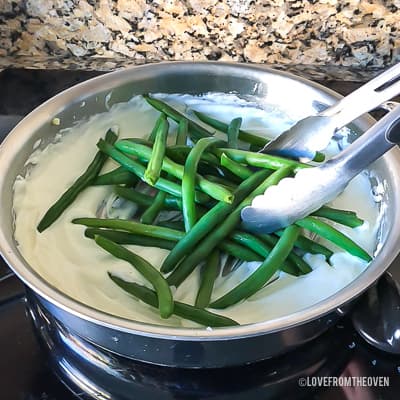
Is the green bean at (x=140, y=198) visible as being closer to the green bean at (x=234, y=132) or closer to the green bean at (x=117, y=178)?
the green bean at (x=117, y=178)

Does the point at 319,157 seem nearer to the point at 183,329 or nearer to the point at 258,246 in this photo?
the point at 258,246

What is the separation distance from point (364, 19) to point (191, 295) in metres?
0.62

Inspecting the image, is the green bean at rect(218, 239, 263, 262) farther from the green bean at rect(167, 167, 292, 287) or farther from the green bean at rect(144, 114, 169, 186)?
the green bean at rect(144, 114, 169, 186)

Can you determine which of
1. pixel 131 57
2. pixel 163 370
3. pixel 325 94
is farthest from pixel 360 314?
pixel 131 57

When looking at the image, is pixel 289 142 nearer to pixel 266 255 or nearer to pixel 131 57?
pixel 266 255

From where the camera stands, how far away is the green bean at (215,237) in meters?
0.90

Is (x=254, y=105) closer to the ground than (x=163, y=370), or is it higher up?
higher up

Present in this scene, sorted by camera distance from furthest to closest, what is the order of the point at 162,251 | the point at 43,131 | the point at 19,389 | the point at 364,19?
1. the point at 364,19
2. the point at 43,131
3. the point at 162,251
4. the point at 19,389

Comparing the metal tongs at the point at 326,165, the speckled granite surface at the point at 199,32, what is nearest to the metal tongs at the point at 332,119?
the metal tongs at the point at 326,165

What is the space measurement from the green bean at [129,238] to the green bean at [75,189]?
0.21 feet

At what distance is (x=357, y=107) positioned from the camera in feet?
2.86

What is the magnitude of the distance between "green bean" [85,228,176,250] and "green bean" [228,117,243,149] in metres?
0.20

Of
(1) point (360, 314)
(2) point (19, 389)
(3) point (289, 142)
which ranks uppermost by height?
(3) point (289, 142)

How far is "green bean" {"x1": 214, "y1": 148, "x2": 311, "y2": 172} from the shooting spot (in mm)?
955
